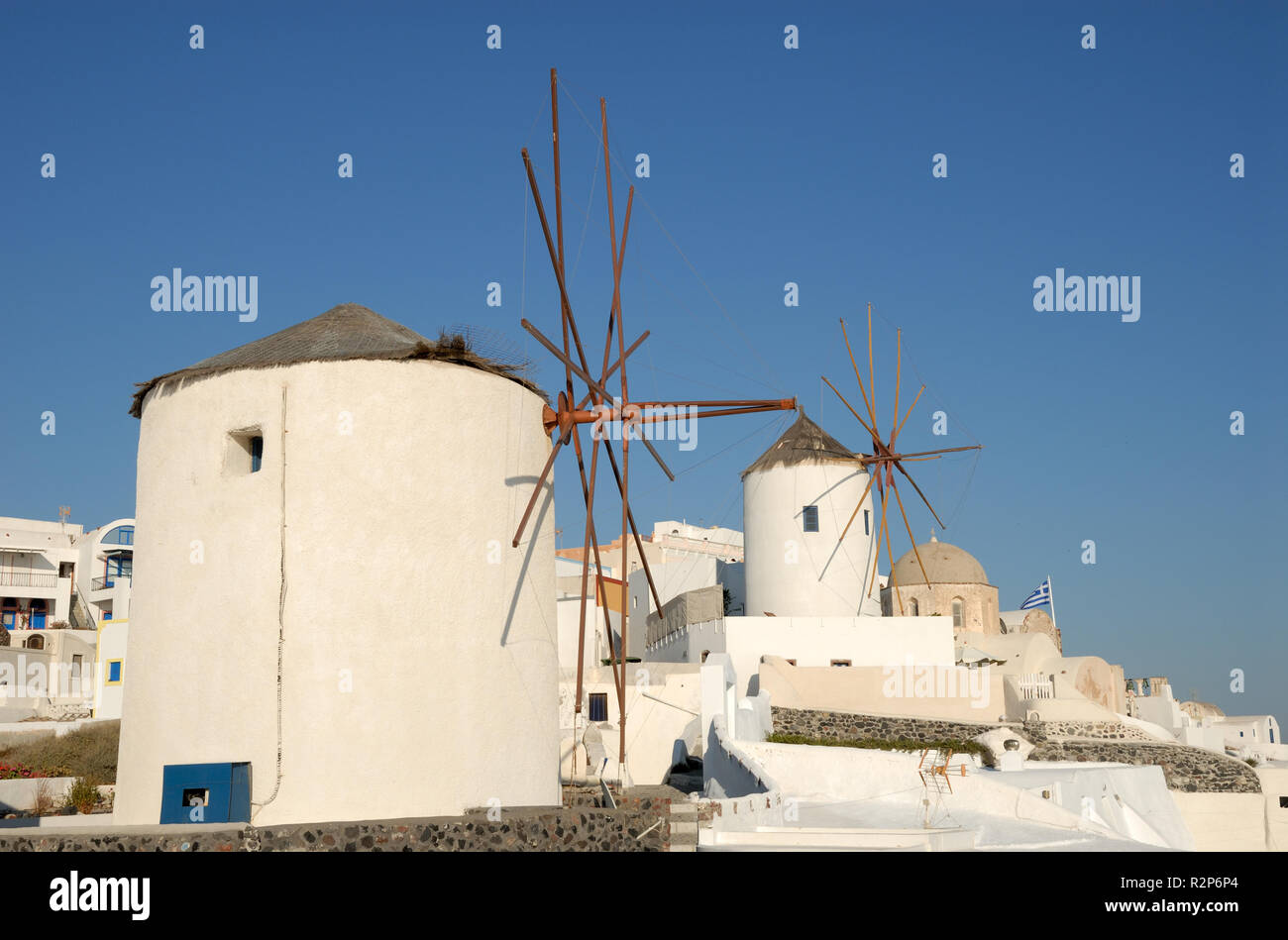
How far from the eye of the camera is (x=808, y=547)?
28.5 metres

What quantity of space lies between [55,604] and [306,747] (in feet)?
90.1

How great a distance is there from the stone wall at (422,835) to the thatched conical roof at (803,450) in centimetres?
1821

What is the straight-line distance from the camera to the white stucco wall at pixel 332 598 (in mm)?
12164

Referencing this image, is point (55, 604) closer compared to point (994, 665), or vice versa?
point (994, 665)

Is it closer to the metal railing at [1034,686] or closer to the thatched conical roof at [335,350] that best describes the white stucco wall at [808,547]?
the metal railing at [1034,686]

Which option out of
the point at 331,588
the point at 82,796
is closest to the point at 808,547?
the point at 82,796

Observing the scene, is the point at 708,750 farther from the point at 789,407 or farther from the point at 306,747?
the point at 306,747

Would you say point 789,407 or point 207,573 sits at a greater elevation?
point 789,407

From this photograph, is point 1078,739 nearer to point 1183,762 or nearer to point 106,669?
point 1183,762

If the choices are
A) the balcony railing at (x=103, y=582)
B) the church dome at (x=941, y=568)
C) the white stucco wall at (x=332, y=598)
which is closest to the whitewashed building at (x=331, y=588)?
the white stucco wall at (x=332, y=598)

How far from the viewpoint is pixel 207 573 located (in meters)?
12.7

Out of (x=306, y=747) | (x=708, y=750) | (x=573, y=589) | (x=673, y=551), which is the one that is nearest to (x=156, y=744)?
(x=306, y=747)

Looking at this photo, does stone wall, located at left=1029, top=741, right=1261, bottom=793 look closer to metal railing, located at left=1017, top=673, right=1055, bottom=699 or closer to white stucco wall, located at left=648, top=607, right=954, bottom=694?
metal railing, located at left=1017, top=673, right=1055, bottom=699
